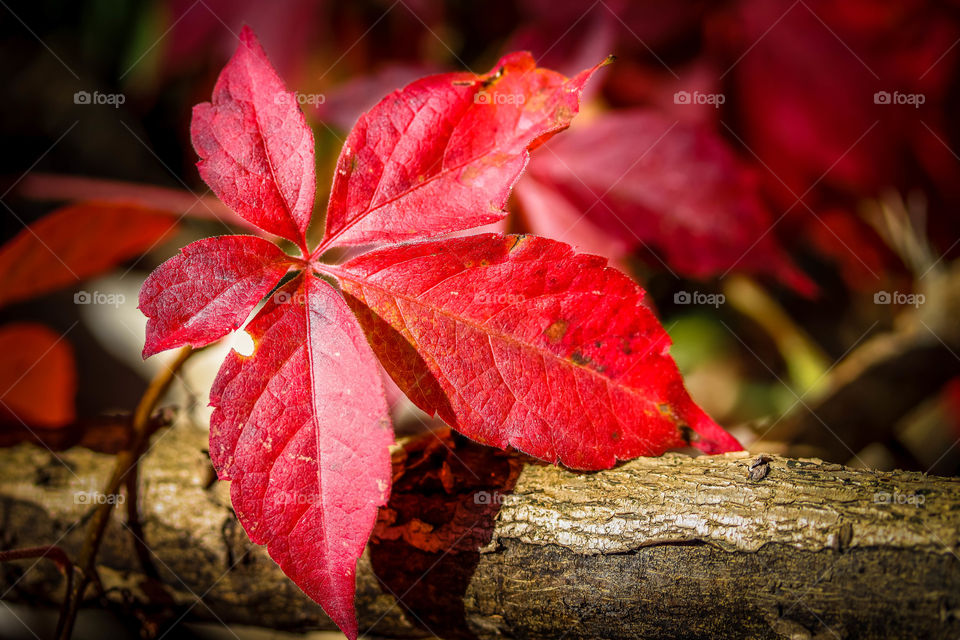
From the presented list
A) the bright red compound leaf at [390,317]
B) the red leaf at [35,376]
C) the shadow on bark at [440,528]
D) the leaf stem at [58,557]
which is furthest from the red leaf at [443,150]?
the red leaf at [35,376]

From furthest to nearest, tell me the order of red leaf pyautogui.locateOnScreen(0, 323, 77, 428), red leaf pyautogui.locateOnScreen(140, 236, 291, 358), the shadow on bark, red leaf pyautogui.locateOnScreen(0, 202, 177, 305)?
1. red leaf pyautogui.locateOnScreen(0, 323, 77, 428)
2. red leaf pyautogui.locateOnScreen(0, 202, 177, 305)
3. the shadow on bark
4. red leaf pyautogui.locateOnScreen(140, 236, 291, 358)

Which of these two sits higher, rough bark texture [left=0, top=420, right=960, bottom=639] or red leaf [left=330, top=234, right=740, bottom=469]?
red leaf [left=330, top=234, right=740, bottom=469]

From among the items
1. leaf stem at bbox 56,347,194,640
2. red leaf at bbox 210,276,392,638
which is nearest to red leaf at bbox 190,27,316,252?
red leaf at bbox 210,276,392,638

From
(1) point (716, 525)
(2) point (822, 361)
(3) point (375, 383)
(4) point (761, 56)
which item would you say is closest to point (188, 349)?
(3) point (375, 383)

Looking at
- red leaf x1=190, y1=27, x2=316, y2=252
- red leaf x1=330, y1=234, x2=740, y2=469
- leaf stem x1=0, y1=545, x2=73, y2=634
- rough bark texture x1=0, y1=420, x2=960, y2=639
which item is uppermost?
red leaf x1=190, y1=27, x2=316, y2=252

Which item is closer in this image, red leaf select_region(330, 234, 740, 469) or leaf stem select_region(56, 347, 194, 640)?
red leaf select_region(330, 234, 740, 469)

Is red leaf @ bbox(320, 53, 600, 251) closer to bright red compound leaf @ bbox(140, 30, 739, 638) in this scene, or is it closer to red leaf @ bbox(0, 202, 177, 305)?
bright red compound leaf @ bbox(140, 30, 739, 638)

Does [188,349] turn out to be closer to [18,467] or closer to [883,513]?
[18,467]

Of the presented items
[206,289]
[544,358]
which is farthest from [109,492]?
[544,358]
